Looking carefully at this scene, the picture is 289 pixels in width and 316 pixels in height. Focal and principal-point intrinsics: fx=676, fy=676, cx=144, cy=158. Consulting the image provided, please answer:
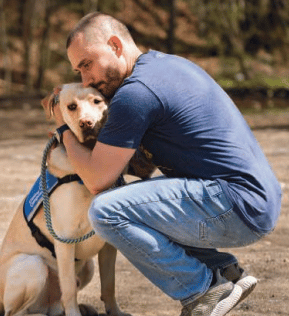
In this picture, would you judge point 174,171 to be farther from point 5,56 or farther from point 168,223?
point 5,56

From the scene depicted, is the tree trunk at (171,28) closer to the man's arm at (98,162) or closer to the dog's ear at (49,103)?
the dog's ear at (49,103)

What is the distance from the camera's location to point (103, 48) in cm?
318

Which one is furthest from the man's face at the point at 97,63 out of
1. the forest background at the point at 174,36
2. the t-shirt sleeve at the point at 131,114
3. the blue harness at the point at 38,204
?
the forest background at the point at 174,36

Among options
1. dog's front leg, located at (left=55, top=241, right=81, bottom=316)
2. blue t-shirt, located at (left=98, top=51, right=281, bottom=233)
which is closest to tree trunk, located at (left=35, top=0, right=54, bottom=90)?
dog's front leg, located at (left=55, top=241, right=81, bottom=316)

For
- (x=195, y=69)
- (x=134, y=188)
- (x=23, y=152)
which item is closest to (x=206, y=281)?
(x=134, y=188)

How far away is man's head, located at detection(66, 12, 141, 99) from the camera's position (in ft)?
10.5

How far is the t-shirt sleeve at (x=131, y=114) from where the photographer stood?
9.69 feet

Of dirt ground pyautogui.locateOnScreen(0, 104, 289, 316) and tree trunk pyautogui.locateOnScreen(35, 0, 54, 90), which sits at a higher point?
dirt ground pyautogui.locateOnScreen(0, 104, 289, 316)

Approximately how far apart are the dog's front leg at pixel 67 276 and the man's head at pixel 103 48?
0.87 m

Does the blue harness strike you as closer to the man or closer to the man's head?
the man

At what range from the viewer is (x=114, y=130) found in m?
3.00

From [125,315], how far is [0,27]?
12.8 metres

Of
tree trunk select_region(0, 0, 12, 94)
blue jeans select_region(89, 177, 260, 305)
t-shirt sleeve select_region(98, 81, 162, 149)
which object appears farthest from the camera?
tree trunk select_region(0, 0, 12, 94)

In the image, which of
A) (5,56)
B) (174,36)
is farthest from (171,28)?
(5,56)
